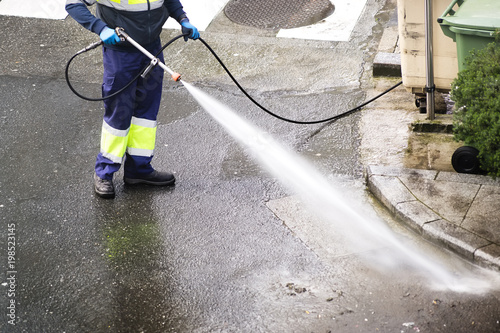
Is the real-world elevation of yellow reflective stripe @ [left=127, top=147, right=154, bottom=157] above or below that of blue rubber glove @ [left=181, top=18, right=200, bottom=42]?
below

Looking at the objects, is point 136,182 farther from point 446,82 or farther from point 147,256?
point 446,82

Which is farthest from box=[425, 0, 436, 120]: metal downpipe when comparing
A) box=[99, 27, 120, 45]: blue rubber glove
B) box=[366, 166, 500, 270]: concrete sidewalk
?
box=[99, 27, 120, 45]: blue rubber glove

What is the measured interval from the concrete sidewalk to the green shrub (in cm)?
25

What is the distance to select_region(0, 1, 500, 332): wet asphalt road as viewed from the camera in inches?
146

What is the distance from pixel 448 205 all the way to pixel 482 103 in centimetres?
73

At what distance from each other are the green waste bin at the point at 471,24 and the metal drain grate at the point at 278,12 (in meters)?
3.08

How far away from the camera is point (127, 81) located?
4562 mm

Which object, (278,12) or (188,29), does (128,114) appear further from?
(278,12)

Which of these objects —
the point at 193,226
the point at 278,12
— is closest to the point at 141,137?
the point at 193,226

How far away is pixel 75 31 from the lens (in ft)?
25.5

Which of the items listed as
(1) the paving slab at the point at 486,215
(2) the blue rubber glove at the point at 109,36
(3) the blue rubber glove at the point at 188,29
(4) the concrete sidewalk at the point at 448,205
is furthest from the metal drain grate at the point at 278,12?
(1) the paving slab at the point at 486,215

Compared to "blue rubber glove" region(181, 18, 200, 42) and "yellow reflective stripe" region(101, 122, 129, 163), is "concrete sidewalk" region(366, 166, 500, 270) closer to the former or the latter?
"blue rubber glove" region(181, 18, 200, 42)

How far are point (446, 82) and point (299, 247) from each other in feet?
6.81

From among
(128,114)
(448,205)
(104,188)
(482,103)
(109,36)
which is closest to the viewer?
(482,103)
